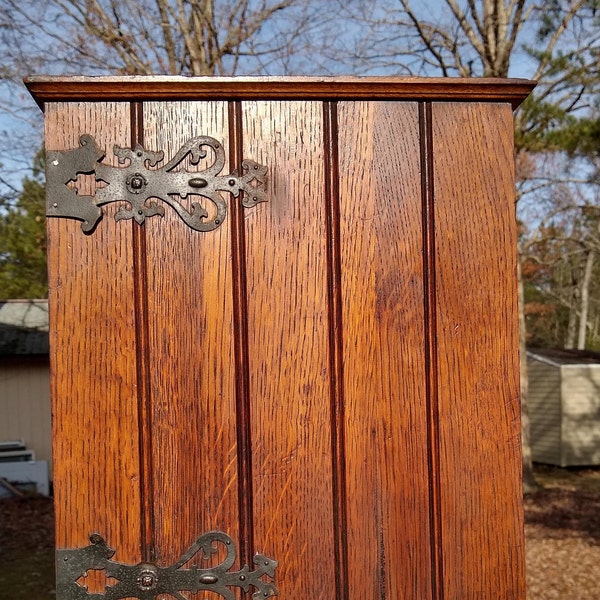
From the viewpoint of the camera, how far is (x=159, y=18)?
8719 mm

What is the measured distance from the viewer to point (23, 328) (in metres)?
12.2

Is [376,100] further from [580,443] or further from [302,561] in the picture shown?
[580,443]

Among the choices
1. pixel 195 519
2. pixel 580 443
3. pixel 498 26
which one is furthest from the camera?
pixel 580 443

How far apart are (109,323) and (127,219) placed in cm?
21

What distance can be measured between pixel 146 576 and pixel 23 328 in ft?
38.1

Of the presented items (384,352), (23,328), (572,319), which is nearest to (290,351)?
(384,352)

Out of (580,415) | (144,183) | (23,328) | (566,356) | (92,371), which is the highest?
(144,183)

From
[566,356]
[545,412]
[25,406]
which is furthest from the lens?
[566,356]

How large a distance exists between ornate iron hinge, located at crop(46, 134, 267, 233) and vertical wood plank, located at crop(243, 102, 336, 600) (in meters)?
0.06

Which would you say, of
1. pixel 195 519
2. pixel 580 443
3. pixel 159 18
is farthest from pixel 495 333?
pixel 580 443

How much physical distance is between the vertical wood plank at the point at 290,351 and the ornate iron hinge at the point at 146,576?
0.24 feet

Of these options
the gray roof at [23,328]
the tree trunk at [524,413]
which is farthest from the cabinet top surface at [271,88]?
the gray roof at [23,328]

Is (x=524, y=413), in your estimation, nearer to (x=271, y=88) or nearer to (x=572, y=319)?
(x=271, y=88)

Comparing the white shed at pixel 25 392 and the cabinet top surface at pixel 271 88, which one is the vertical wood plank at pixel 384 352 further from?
the white shed at pixel 25 392
